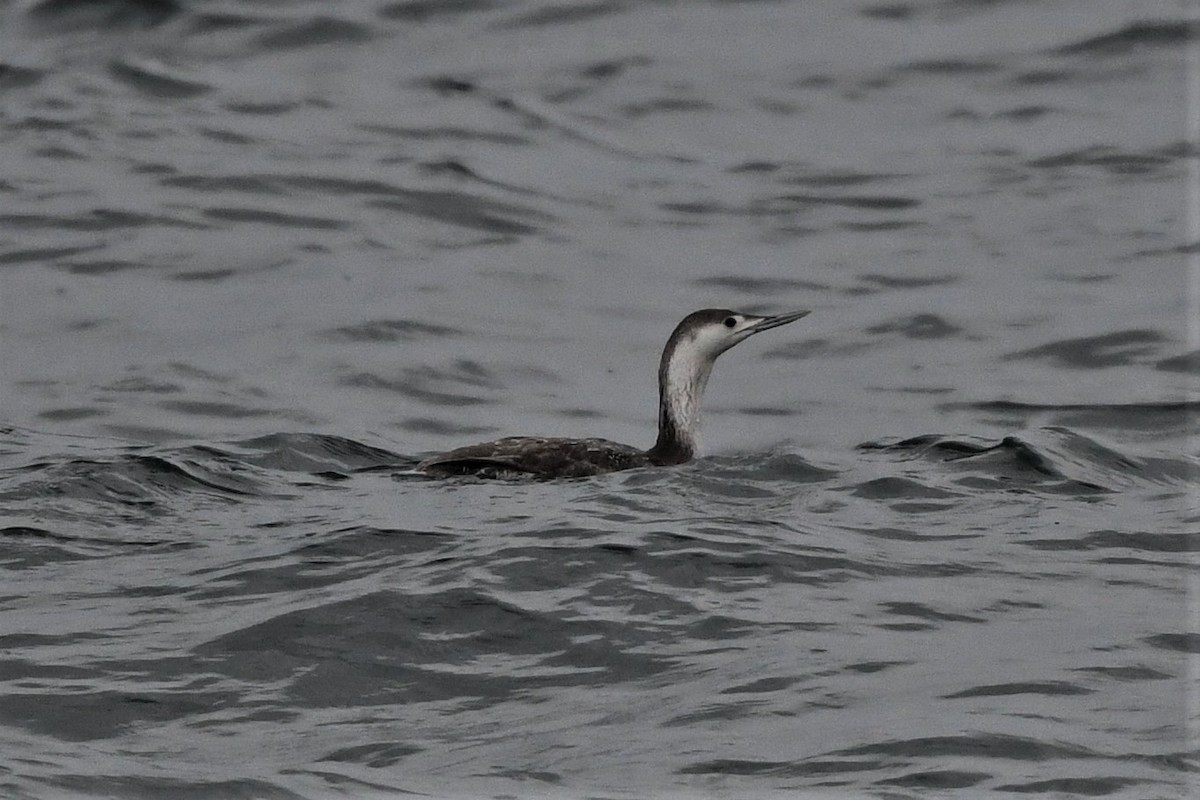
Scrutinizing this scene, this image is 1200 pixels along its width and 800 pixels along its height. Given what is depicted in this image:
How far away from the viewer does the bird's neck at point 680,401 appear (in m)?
12.9

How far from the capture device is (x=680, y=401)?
13.1 meters

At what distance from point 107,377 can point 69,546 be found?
17.5 ft

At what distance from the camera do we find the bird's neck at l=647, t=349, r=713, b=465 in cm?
1290

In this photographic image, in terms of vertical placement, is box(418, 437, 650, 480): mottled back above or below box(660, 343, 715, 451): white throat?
below

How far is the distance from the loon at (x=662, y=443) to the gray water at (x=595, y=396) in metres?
0.20

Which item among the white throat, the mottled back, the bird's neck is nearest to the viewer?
the mottled back

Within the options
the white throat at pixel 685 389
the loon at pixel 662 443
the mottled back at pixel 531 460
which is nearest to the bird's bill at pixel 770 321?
the loon at pixel 662 443

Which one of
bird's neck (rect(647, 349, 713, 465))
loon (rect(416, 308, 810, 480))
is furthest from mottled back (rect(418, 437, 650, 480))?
bird's neck (rect(647, 349, 713, 465))

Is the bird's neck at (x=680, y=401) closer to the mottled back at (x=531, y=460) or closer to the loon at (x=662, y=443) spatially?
the loon at (x=662, y=443)

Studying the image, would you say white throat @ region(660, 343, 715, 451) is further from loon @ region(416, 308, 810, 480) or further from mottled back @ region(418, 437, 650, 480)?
mottled back @ region(418, 437, 650, 480)

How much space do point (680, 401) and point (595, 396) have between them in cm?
Result: 293

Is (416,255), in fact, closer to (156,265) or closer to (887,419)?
(156,265)

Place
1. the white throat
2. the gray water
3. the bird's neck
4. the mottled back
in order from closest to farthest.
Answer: the gray water < the mottled back < the bird's neck < the white throat

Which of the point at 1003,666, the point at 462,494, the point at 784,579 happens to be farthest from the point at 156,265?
the point at 1003,666
